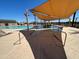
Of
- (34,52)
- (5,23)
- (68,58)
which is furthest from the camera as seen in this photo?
(5,23)

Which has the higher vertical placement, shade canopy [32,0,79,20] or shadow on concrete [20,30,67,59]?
shade canopy [32,0,79,20]

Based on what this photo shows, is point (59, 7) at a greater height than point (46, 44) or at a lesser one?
greater

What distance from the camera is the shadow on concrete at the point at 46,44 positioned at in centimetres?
322

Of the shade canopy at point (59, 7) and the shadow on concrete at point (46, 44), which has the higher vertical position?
the shade canopy at point (59, 7)

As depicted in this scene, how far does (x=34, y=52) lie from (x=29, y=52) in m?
0.19

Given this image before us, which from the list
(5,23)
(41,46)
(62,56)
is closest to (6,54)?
(41,46)

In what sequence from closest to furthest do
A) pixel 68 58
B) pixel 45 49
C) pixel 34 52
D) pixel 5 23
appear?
1. pixel 68 58
2. pixel 34 52
3. pixel 45 49
4. pixel 5 23

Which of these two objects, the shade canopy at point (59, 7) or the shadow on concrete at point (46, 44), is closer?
the shade canopy at point (59, 7)

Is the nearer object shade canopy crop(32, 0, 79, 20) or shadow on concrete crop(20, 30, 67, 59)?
shade canopy crop(32, 0, 79, 20)

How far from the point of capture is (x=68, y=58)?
3.06m

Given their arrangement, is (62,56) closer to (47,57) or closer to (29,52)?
(47,57)

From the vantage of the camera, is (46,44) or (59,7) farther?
(46,44)

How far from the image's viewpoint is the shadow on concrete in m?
3.22

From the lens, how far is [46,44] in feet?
13.1
